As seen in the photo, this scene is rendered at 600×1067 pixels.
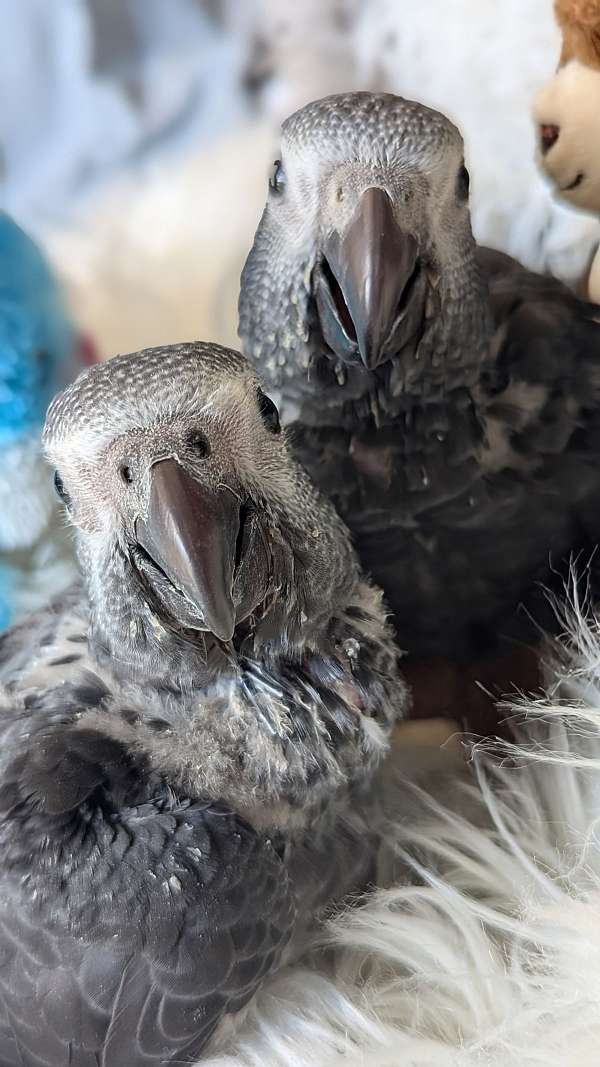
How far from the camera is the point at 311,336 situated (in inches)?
23.0

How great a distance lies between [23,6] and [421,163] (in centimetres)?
64

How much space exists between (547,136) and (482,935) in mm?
499

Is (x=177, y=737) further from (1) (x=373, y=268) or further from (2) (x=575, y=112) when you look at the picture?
(2) (x=575, y=112)

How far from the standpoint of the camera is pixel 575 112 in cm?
60

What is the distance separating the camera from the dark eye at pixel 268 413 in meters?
0.48

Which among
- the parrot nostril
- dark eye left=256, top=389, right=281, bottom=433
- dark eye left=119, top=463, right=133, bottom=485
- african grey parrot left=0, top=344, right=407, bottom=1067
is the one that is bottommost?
african grey parrot left=0, top=344, right=407, bottom=1067

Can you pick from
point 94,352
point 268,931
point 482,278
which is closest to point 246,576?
point 268,931

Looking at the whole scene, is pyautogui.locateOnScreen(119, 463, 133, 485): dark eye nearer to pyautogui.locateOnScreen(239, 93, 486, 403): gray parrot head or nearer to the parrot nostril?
pyautogui.locateOnScreen(239, 93, 486, 403): gray parrot head

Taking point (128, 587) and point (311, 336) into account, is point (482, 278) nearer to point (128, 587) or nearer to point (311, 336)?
point (311, 336)

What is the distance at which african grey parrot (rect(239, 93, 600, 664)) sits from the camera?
55cm

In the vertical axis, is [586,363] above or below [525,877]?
above

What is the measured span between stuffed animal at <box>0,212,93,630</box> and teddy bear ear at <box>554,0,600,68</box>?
1.39 ft

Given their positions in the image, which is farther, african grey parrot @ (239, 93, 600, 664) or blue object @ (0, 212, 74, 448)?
blue object @ (0, 212, 74, 448)

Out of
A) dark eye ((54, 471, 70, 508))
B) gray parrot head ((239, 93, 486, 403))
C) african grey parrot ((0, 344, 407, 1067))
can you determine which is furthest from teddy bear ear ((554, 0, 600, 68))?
dark eye ((54, 471, 70, 508))
